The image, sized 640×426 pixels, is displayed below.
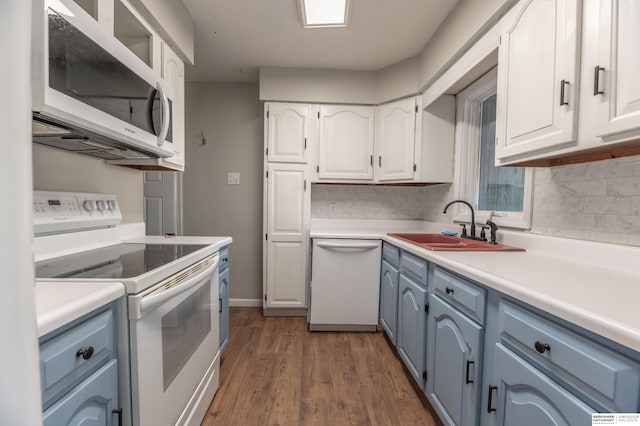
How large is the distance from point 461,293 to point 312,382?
112 centimetres

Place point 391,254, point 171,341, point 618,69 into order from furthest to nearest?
point 391,254 → point 171,341 → point 618,69

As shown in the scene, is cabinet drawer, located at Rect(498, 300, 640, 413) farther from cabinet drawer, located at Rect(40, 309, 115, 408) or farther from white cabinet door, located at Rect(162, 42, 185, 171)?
white cabinet door, located at Rect(162, 42, 185, 171)

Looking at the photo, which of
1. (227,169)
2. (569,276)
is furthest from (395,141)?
(569,276)

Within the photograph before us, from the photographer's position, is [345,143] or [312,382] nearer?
[312,382]

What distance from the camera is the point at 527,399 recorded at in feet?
2.71

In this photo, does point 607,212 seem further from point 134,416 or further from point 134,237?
point 134,237

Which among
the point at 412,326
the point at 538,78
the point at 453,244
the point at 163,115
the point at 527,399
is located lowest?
the point at 412,326

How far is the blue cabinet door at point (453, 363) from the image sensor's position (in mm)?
1081

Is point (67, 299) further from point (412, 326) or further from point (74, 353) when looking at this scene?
point (412, 326)

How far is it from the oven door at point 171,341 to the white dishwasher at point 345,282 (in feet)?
3.45

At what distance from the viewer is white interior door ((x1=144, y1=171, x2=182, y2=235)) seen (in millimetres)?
2887

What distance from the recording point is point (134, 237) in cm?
179

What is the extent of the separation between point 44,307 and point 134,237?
50.5 inches

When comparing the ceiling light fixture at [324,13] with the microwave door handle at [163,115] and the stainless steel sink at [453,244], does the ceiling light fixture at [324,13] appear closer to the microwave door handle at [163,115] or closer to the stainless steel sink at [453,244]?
the microwave door handle at [163,115]
